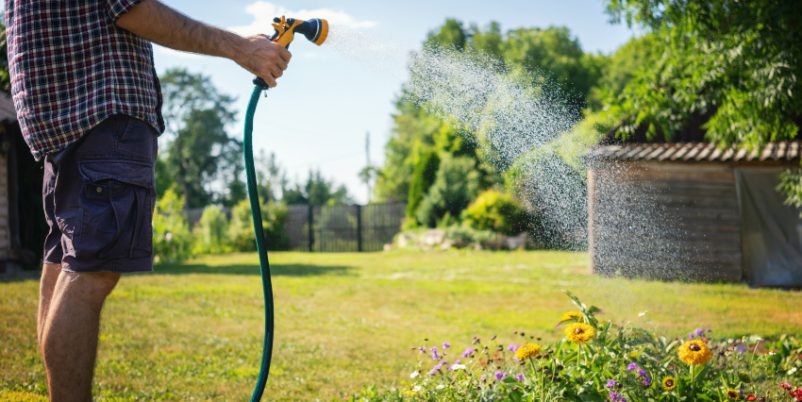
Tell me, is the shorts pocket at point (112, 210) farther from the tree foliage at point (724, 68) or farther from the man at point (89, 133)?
the tree foliage at point (724, 68)

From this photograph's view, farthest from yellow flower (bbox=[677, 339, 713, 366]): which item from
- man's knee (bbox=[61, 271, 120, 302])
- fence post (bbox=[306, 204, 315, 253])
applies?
fence post (bbox=[306, 204, 315, 253])

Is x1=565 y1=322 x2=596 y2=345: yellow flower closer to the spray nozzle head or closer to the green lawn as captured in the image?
the green lawn

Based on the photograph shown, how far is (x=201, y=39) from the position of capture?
72.7 inches

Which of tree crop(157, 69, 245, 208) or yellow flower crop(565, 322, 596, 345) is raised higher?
tree crop(157, 69, 245, 208)

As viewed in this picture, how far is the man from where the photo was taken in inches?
68.6

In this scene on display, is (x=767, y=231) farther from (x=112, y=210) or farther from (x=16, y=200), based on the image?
(x=16, y=200)

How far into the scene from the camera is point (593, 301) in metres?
6.96

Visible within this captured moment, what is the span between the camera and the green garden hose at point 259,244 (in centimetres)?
208

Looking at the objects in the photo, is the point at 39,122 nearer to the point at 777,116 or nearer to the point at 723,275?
the point at 777,116

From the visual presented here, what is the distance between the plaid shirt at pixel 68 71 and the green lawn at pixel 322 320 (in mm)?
1704

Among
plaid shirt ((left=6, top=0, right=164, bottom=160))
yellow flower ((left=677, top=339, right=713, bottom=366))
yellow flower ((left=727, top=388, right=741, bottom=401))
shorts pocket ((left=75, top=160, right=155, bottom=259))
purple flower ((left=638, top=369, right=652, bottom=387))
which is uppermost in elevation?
plaid shirt ((left=6, top=0, right=164, bottom=160))

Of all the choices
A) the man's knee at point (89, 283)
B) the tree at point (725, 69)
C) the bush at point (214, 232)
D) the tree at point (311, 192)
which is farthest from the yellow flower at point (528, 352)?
the tree at point (311, 192)

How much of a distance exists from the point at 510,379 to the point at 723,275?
29.8ft

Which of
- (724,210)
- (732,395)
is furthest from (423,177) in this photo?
(732,395)
